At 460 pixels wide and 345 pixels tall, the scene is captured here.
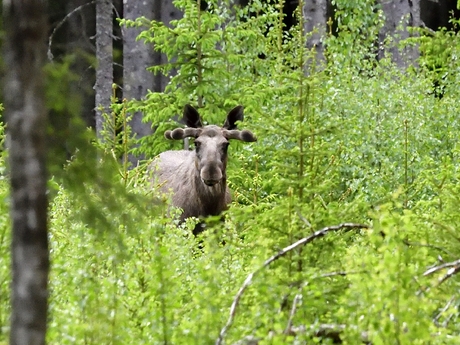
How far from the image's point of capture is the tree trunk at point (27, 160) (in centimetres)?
425

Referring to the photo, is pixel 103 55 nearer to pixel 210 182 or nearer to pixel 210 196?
pixel 210 196

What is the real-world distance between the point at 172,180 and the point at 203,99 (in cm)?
344

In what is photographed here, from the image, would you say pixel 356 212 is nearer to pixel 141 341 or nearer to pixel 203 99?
pixel 141 341

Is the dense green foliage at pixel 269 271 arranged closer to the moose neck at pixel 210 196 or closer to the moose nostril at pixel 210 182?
the moose nostril at pixel 210 182

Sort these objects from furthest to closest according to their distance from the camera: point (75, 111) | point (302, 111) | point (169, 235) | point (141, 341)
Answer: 1. point (169, 235)
2. point (302, 111)
3. point (141, 341)
4. point (75, 111)

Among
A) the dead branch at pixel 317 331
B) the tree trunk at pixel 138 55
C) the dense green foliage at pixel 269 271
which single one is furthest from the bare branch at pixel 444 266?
the tree trunk at pixel 138 55

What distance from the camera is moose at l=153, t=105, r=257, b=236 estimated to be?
12172 mm

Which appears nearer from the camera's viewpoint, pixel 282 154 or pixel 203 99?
pixel 282 154

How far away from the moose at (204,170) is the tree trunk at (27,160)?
7672mm

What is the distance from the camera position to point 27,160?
4.27m

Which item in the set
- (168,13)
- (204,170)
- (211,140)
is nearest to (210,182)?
(204,170)

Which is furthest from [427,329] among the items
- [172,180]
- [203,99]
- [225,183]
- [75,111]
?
[203,99]

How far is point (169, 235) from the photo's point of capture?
7.64 meters

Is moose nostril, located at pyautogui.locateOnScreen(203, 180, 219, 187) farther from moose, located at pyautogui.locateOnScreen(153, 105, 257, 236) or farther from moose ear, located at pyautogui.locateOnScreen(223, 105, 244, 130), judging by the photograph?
moose ear, located at pyautogui.locateOnScreen(223, 105, 244, 130)
